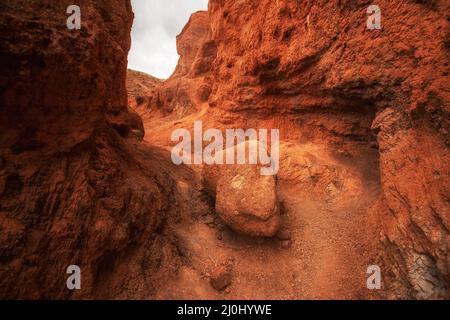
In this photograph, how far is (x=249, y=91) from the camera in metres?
8.23

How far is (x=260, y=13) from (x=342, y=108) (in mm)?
4620

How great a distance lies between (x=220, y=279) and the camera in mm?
3730

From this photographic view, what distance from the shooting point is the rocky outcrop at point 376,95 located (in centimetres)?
317

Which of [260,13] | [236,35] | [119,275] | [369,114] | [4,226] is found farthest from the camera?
[236,35]

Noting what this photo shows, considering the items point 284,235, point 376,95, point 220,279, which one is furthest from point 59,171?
point 376,95

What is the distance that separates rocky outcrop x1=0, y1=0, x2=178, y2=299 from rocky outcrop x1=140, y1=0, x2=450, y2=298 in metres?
3.88

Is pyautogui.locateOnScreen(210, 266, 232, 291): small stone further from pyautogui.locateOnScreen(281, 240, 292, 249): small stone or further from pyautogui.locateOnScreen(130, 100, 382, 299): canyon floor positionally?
pyautogui.locateOnScreen(281, 240, 292, 249): small stone

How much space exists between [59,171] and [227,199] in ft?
8.61

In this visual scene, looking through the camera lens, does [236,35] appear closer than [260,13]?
No

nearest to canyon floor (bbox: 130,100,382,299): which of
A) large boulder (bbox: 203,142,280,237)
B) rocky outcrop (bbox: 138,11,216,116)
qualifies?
large boulder (bbox: 203,142,280,237)

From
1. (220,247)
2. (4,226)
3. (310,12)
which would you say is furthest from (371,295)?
(310,12)

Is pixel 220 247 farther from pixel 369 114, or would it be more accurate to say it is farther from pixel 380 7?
pixel 380 7

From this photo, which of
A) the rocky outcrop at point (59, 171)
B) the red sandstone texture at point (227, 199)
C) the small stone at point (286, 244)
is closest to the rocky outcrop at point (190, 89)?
the red sandstone texture at point (227, 199)

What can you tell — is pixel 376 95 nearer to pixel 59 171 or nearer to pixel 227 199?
pixel 227 199
